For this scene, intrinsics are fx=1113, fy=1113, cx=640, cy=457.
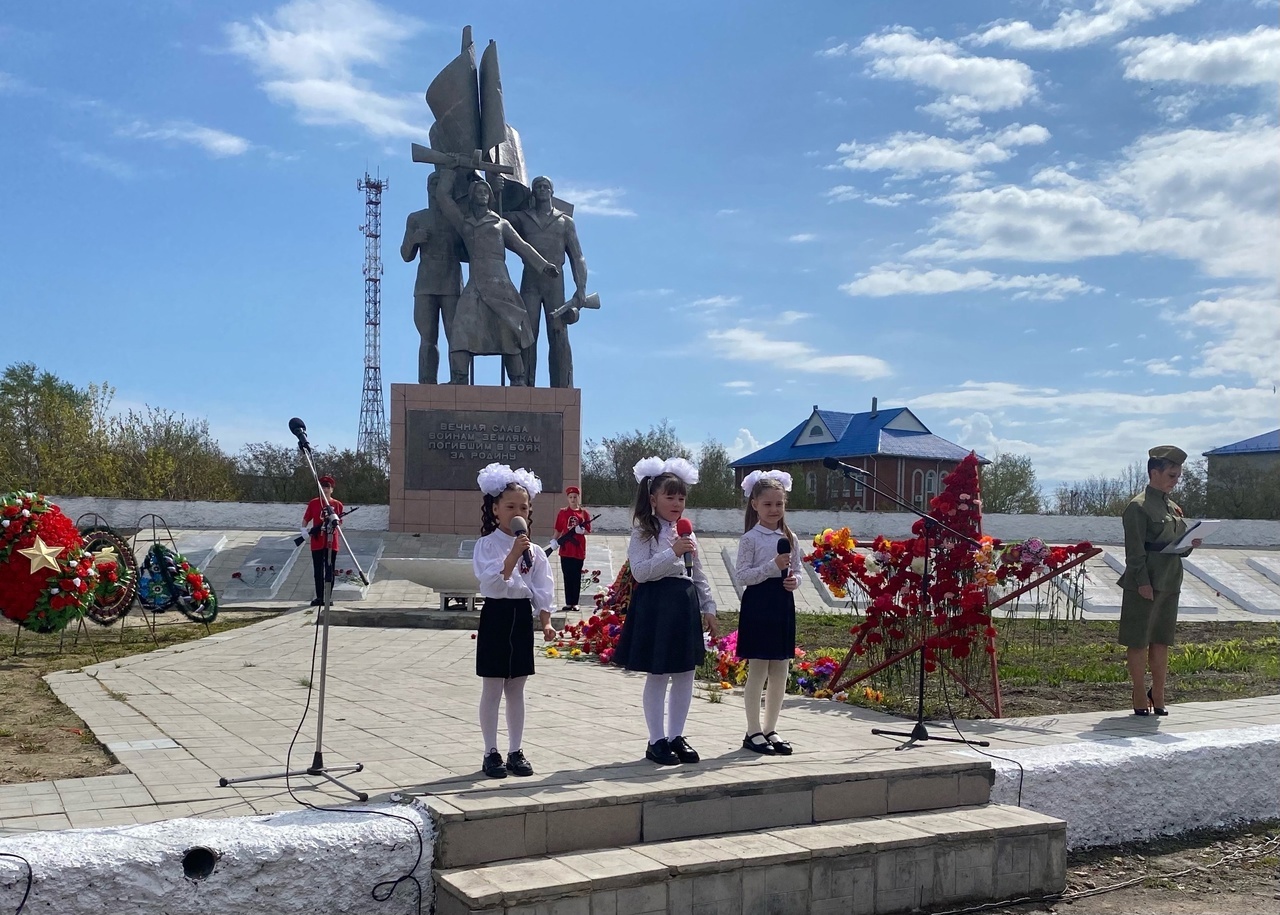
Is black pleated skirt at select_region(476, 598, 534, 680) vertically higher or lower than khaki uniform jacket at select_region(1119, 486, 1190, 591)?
lower

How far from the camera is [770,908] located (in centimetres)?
379

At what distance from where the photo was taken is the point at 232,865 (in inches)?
129

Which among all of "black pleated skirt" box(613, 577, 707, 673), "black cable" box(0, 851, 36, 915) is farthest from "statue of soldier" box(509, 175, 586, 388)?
"black cable" box(0, 851, 36, 915)

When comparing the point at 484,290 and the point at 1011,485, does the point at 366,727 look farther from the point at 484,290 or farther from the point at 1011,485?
the point at 1011,485

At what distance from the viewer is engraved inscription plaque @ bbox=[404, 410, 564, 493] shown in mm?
19344

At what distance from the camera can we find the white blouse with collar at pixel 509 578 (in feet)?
14.9

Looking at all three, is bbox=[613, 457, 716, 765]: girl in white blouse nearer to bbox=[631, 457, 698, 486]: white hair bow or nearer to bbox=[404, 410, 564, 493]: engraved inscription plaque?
bbox=[631, 457, 698, 486]: white hair bow

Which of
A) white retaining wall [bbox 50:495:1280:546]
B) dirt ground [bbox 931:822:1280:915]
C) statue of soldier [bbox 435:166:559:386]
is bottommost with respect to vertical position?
dirt ground [bbox 931:822:1280:915]

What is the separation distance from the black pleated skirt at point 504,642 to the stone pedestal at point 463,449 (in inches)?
574

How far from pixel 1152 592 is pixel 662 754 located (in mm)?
3339

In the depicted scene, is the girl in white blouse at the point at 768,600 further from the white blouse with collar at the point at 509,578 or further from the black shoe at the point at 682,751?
the white blouse with collar at the point at 509,578

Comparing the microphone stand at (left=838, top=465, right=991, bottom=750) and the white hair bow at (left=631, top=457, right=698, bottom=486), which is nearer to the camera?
the white hair bow at (left=631, top=457, right=698, bottom=486)

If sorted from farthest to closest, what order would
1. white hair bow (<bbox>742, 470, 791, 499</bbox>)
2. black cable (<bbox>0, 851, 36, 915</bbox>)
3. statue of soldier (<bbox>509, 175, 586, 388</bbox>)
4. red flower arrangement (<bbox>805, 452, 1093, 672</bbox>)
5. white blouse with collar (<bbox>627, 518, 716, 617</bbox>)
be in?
1. statue of soldier (<bbox>509, 175, 586, 388</bbox>)
2. red flower arrangement (<bbox>805, 452, 1093, 672</bbox>)
3. white hair bow (<bbox>742, 470, 791, 499</bbox>)
4. white blouse with collar (<bbox>627, 518, 716, 617</bbox>)
5. black cable (<bbox>0, 851, 36, 915</bbox>)

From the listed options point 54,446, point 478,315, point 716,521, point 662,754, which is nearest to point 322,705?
point 662,754
